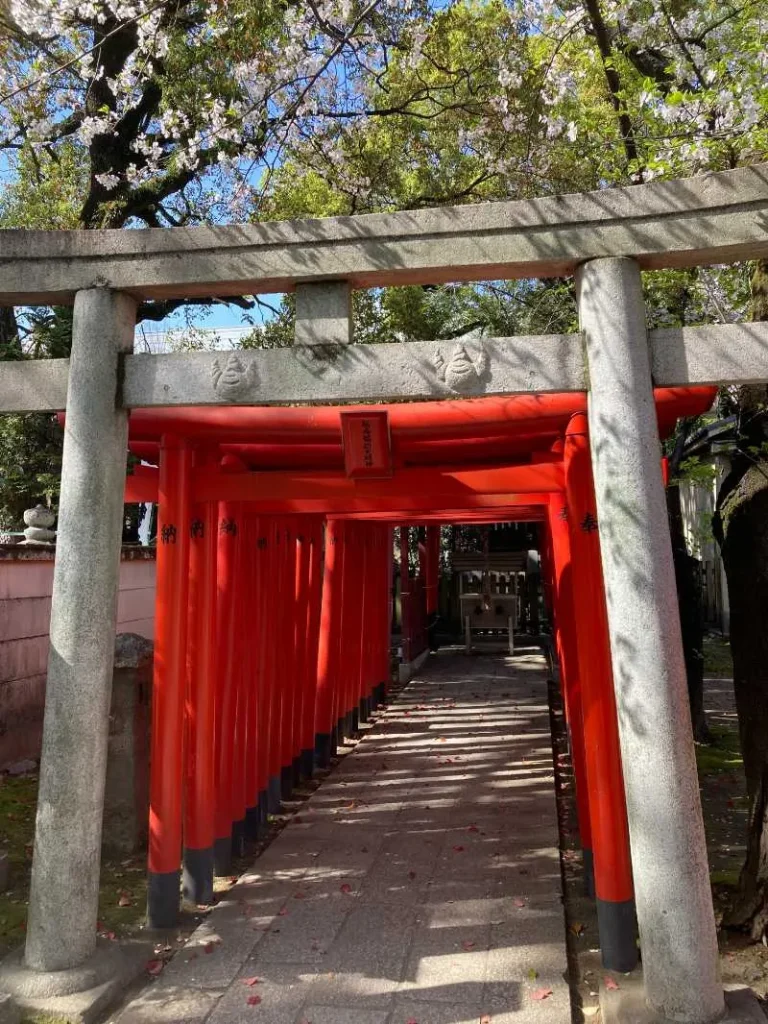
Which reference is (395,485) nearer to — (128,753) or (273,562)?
(273,562)

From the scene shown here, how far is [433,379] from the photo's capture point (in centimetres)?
406

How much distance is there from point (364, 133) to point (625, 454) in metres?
7.33

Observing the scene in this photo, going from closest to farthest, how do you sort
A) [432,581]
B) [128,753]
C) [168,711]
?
1. [168,711]
2. [128,753]
3. [432,581]

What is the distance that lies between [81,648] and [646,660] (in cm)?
275

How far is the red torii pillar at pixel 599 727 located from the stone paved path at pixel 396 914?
38cm

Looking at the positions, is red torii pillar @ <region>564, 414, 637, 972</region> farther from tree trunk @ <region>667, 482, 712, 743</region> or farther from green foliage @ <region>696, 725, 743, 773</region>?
tree trunk @ <region>667, 482, 712, 743</region>

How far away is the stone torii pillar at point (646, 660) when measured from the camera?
3518 millimetres

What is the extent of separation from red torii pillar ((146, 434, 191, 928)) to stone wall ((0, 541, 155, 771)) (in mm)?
4190

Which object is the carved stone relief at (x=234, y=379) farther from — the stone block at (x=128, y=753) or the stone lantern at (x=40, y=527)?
the stone lantern at (x=40, y=527)

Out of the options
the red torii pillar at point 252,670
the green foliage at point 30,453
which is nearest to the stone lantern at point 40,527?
the green foliage at point 30,453

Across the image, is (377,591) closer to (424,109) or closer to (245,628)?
(245,628)

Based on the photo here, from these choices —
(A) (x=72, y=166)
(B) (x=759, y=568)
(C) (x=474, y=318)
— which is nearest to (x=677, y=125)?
(B) (x=759, y=568)

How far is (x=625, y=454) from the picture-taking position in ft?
12.6

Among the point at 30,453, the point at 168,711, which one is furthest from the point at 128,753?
the point at 30,453
